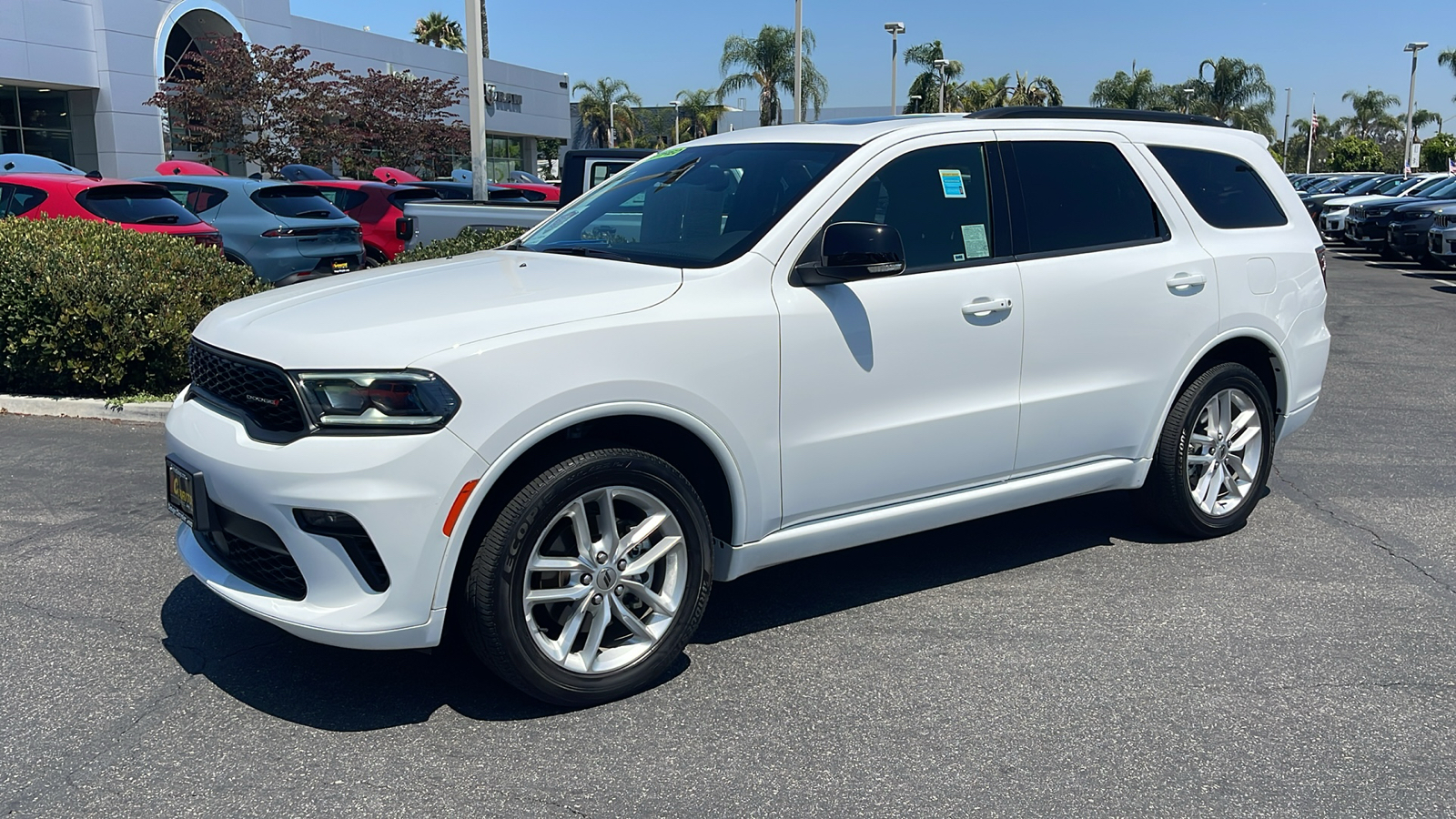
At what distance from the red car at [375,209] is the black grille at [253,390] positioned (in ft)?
43.7

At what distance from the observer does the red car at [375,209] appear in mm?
17172

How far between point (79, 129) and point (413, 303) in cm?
3566

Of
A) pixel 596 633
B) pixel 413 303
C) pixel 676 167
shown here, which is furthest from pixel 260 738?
pixel 676 167

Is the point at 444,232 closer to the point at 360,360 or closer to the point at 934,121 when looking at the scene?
the point at 934,121

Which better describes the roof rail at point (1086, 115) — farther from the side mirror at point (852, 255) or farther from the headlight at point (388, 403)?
the headlight at point (388, 403)

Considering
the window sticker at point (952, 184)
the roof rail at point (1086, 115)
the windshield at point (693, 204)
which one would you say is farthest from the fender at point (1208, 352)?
the windshield at point (693, 204)

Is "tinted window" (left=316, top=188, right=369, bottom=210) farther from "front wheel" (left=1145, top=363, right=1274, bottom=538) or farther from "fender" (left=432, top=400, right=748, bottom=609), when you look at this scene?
"fender" (left=432, top=400, right=748, bottom=609)

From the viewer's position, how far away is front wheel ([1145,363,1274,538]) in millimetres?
5305

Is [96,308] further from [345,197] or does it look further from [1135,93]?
[1135,93]

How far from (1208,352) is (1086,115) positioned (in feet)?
3.96

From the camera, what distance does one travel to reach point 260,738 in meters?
3.59

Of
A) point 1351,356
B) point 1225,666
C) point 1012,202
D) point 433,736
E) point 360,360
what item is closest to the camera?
point 360,360

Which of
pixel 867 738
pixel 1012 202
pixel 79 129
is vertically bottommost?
pixel 867 738

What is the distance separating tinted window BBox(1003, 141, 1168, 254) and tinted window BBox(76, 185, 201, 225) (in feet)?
32.9
